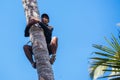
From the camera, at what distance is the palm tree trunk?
21.5ft

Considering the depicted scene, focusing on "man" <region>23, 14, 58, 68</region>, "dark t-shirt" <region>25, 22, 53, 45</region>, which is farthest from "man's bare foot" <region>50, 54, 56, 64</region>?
"dark t-shirt" <region>25, 22, 53, 45</region>

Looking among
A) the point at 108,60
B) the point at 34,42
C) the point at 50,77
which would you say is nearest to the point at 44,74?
the point at 50,77

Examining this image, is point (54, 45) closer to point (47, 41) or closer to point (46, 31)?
point (47, 41)

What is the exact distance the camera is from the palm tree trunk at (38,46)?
6.55m

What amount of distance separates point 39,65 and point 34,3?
1994 millimetres

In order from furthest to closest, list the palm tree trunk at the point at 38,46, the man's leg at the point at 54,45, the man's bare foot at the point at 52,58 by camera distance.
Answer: the man's leg at the point at 54,45, the man's bare foot at the point at 52,58, the palm tree trunk at the point at 38,46

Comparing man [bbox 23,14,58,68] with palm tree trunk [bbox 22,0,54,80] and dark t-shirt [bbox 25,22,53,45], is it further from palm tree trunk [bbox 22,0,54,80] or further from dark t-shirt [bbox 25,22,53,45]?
palm tree trunk [bbox 22,0,54,80]

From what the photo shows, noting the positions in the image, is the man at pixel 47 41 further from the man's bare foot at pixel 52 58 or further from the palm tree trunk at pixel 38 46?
the palm tree trunk at pixel 38 46

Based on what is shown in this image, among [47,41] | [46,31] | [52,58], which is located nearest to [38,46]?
[52,58]

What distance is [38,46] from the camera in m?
7.02

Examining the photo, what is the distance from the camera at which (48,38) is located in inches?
318

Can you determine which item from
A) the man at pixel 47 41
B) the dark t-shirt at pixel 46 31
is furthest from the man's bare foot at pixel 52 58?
the dark t-shirt at pixel 46 31

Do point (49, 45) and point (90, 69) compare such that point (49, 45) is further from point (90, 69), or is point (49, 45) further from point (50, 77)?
point (50, 77)

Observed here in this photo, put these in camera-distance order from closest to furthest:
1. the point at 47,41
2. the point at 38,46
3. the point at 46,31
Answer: the point at 38,46 → the point at 46,31 → the point at 47,41
